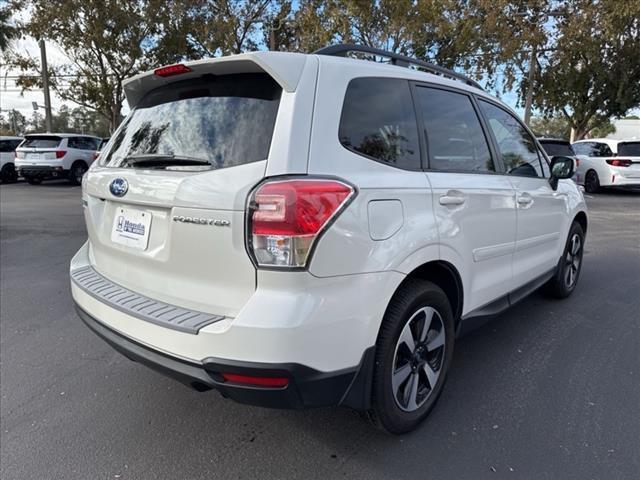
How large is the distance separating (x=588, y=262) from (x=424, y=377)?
15.2ft

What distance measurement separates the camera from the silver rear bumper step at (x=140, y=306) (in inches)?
77.3

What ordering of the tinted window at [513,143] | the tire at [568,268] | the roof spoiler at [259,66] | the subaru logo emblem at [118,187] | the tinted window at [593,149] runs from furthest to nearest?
the tinted window at [593,149]
the tire at [568,268]
the tinted window at [513,143]
the subaru logo emblem at [118,187]
the roof spoiler at [259,66]

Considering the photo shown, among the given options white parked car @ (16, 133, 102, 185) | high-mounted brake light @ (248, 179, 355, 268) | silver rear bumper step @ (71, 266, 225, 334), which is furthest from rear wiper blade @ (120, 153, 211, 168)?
white parked car @ (16, 133, 102, 185)

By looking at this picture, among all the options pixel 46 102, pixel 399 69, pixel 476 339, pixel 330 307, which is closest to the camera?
pixel 330 307

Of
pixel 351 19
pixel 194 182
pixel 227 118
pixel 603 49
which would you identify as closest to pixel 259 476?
pixel 194 182

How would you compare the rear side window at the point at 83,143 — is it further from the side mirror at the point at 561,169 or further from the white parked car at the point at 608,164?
the white parked car at the point at 608,164

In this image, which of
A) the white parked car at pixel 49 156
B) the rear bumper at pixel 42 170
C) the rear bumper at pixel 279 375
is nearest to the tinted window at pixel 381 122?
the rear bumper at pixel 279 375

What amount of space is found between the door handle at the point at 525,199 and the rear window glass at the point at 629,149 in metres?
12.2

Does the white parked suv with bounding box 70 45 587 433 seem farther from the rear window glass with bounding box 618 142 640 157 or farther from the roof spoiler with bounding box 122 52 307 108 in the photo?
the rear window glass with bounding box 618 142 640 157

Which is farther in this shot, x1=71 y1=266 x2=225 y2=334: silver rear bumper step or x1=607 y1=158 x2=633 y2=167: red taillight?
x1=607 y1=158 x2=633 y2=167: red taillight

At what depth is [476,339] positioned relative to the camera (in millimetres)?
3719

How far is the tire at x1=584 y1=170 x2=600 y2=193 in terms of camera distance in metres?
14.1

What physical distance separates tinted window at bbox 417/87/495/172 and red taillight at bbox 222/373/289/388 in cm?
137

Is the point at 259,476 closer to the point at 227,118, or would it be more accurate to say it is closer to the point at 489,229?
the point at 227,118
